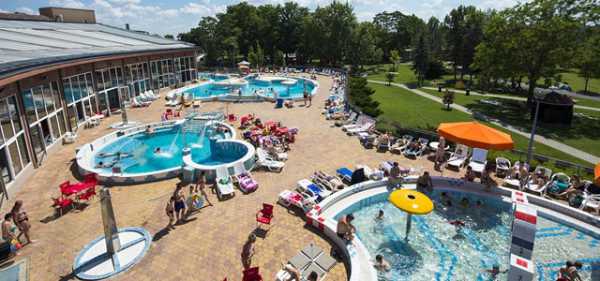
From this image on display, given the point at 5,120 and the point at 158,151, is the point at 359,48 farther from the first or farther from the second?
the point at 5,120

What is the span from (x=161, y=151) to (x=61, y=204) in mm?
7779

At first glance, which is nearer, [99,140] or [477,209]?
[477,209]

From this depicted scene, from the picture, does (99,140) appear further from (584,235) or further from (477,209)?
(584,235)

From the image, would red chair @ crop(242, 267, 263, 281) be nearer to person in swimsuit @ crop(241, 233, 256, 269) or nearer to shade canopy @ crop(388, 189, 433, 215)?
person in swimsuit @ crop(241, 233, 256, 269)

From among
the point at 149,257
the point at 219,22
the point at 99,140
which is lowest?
the point at 149,257

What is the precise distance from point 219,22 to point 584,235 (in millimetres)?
63594

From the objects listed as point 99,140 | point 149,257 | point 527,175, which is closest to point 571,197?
point 527,175

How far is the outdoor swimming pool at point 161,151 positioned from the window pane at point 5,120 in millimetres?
3602

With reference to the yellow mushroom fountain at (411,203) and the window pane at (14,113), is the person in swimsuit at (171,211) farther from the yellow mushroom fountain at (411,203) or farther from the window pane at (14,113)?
the window pane at (14,113)

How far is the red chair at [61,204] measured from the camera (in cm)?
1133

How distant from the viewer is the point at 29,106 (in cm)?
1551

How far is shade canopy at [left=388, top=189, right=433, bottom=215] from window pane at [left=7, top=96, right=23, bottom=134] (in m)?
16.3

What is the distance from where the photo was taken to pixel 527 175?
13320mm

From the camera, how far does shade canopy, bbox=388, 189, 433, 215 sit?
31.5ft
